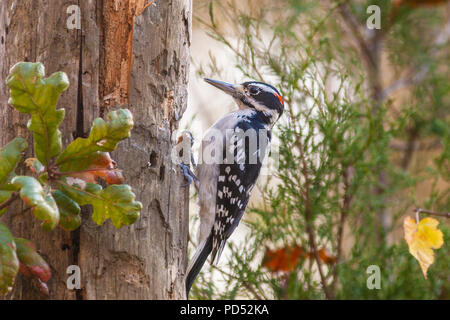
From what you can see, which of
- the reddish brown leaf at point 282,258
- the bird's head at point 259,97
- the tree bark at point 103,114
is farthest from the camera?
the reddish brown leaf at point 282,258

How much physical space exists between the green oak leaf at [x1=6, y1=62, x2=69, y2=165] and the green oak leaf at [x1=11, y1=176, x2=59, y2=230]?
0.17 metres

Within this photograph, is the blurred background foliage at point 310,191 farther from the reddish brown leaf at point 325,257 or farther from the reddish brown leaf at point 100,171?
the reddish brown leaf at point 100,171

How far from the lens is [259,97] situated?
284 cm

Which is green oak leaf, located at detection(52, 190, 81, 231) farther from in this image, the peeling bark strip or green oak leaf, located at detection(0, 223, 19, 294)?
the peeling bark strip

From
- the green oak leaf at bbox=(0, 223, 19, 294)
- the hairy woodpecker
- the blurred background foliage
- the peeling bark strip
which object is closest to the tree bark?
the peeling bark strip

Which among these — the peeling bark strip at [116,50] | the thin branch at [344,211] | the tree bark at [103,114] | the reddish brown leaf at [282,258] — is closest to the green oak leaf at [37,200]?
the tree bark at [103,114]

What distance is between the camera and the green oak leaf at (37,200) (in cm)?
121

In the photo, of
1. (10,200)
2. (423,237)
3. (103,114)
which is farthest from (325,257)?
(10,200)

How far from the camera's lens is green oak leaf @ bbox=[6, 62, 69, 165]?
1.34 m

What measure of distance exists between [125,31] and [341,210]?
5.83 feet

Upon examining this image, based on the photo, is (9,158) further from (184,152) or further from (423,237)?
(423,237)

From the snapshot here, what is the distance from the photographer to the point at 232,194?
104 inches

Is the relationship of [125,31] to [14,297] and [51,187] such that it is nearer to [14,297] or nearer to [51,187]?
[51,187]

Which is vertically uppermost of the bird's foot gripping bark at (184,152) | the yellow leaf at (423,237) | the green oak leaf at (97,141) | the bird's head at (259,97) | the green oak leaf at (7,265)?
the bird's head at (259,97)
